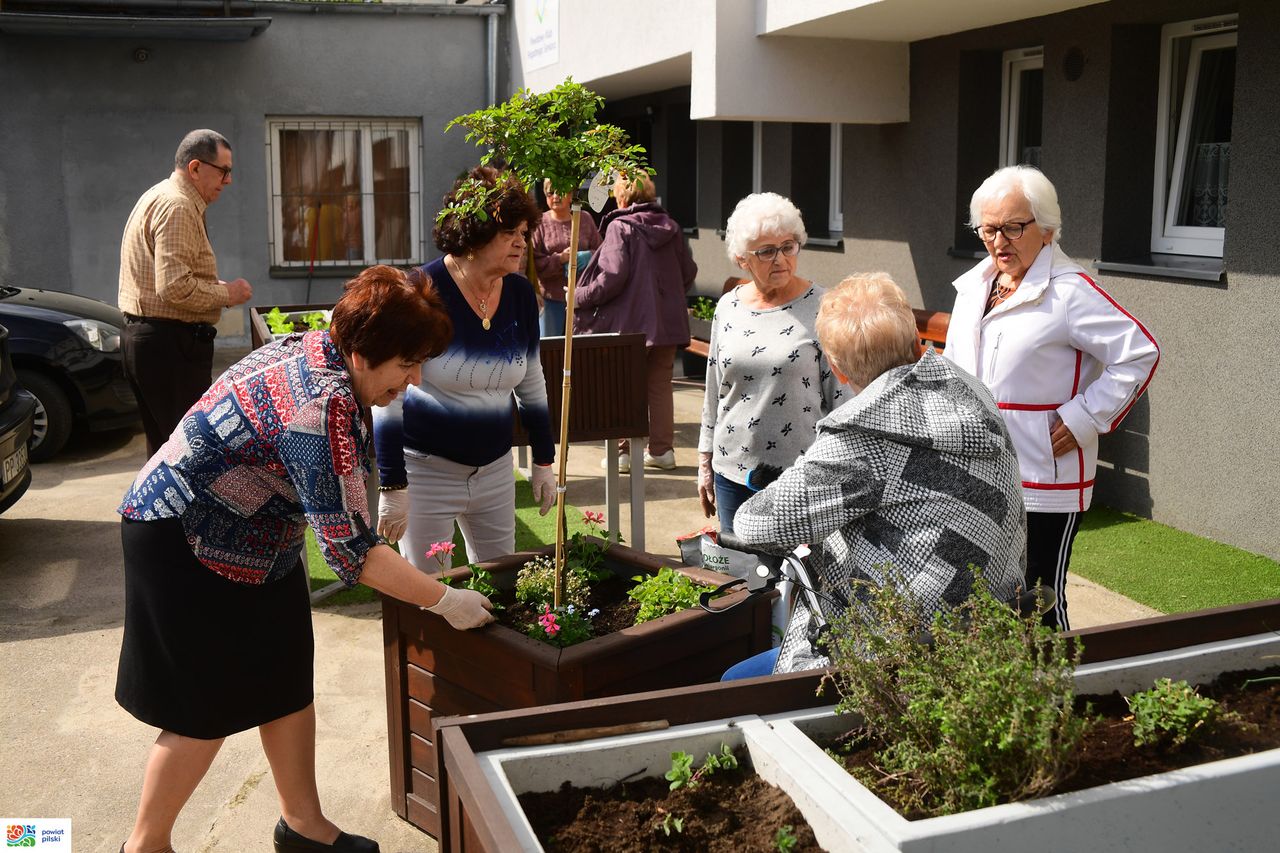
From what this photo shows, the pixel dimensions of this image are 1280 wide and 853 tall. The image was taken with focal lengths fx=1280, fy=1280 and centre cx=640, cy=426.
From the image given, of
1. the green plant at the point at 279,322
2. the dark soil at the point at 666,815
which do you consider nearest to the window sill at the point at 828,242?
the green plant at the point at 279,322

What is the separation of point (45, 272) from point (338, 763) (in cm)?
1184

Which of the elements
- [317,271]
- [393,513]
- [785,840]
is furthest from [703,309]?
[785,840]

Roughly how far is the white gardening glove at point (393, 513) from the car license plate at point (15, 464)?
3665 millimetres

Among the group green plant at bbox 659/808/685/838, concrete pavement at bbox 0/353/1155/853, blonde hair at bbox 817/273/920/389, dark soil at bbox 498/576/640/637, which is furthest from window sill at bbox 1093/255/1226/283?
green plant at bbox 659/808/685/838

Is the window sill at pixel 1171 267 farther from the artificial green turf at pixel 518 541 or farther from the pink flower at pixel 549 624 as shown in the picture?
the pink flower at pixel 549 624

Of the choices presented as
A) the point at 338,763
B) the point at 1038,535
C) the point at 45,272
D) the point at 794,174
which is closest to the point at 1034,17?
the point at 794,174

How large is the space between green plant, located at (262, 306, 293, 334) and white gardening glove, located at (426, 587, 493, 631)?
13.7 ft

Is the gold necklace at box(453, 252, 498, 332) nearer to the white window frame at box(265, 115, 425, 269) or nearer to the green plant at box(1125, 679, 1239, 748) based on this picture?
the green plant at box(1125, 679, 1239, 748)

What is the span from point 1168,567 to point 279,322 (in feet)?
16.3

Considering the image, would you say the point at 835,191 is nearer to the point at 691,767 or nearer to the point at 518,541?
the point at 518,541

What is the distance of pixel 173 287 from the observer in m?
6.12

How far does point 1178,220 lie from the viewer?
24.0 ft

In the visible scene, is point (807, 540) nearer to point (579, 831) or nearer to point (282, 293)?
point (579, 831)

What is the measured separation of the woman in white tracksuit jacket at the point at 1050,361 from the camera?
3688 mm
